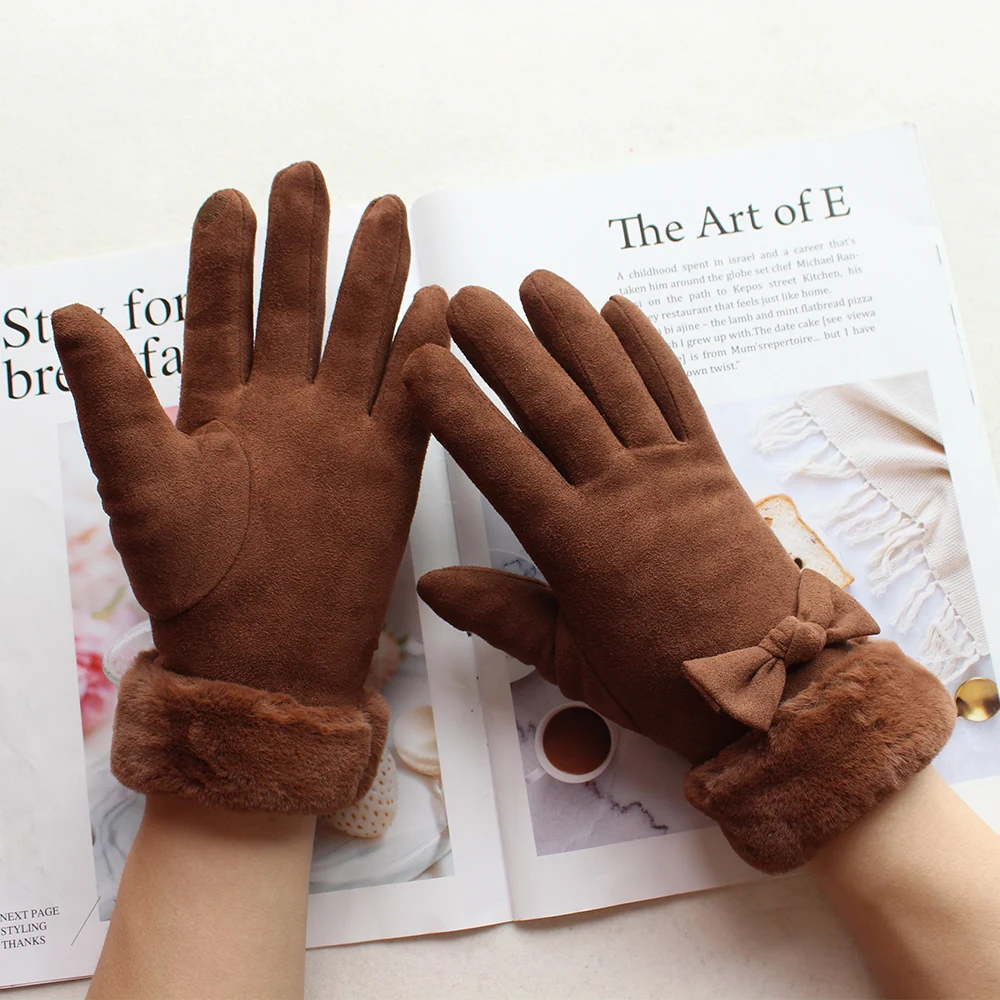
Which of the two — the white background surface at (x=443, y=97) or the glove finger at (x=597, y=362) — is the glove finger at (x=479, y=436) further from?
the white background surface at (x=443, y=97)

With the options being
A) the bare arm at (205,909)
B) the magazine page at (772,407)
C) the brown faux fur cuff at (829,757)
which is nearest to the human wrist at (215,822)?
Answer: the bare arm at (205,909)

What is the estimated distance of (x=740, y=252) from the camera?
0.64 meters

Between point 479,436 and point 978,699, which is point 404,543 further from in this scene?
point 978,699

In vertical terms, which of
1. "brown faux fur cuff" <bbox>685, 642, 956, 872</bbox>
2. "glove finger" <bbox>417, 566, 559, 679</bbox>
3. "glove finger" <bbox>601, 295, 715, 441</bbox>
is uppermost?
"glove finger" <bbox>601, 295, 715, 441</bbox>

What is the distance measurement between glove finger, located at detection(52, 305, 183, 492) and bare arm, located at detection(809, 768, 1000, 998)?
0.45m

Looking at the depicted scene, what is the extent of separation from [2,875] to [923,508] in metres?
0.68

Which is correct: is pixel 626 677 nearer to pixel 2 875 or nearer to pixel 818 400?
pixel 818 400

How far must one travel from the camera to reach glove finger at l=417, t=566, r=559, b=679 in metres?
0.54

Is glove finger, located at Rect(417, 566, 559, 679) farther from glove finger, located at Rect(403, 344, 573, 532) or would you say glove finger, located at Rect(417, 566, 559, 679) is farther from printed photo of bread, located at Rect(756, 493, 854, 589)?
printed photo of bread, located at Rect(756, 493, 854, 589)

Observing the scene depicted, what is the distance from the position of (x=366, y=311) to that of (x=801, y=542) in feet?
1.09


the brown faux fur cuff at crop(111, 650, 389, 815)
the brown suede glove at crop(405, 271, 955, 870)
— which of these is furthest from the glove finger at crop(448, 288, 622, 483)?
the brown faux fur cuff at crop(111, 650, 389, 815)

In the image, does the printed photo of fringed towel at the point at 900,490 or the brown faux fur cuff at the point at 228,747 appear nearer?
the brown faux fur cuff at the point at 228,747

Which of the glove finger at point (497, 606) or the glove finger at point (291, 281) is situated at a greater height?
the glove finger at point (291, 281)

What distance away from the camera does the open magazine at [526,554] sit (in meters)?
0.59
